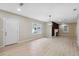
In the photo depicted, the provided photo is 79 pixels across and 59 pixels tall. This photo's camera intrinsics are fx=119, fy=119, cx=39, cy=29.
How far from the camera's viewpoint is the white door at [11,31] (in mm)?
7688

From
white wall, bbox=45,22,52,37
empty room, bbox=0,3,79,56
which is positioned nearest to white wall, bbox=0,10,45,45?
empty room, bbox=0,3,79,56

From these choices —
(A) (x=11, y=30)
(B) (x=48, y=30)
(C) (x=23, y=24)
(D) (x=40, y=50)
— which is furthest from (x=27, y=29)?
(B) (x=48, y=30)

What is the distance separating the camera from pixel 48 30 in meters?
16.3

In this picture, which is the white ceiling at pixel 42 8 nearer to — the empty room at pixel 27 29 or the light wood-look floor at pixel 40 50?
the empty room at pixel 27 29

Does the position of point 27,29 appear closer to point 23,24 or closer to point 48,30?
point 23,24

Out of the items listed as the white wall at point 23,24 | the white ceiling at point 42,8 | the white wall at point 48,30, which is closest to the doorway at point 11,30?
the white wall at point 23,24

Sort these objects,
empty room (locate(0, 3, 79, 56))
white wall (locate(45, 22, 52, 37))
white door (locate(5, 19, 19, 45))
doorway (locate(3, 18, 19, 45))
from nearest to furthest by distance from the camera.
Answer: empty room (locate(0, 3, 79, 56)) < doorway (locate(3, 18, 19, 45)) < white door (locate(5, 19, 19, 45)) < white wall (locate(45, 22, 52, 37))

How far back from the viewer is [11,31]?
8.18 metres

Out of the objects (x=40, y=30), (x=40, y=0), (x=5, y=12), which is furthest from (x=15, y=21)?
(x=40, y=30)

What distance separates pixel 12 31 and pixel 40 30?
684cm

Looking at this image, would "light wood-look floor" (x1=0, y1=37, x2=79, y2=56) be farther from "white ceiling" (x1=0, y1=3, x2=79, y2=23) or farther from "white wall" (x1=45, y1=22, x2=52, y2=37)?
"white wall" (x1=45, y1=22, x2=52, y2=37)

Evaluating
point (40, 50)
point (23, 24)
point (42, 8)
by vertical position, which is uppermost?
point (42, 8)

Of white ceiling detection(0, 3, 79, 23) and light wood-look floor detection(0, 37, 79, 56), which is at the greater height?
white ceiling detection(0, 3, 79, 23)

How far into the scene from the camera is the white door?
769 cm
